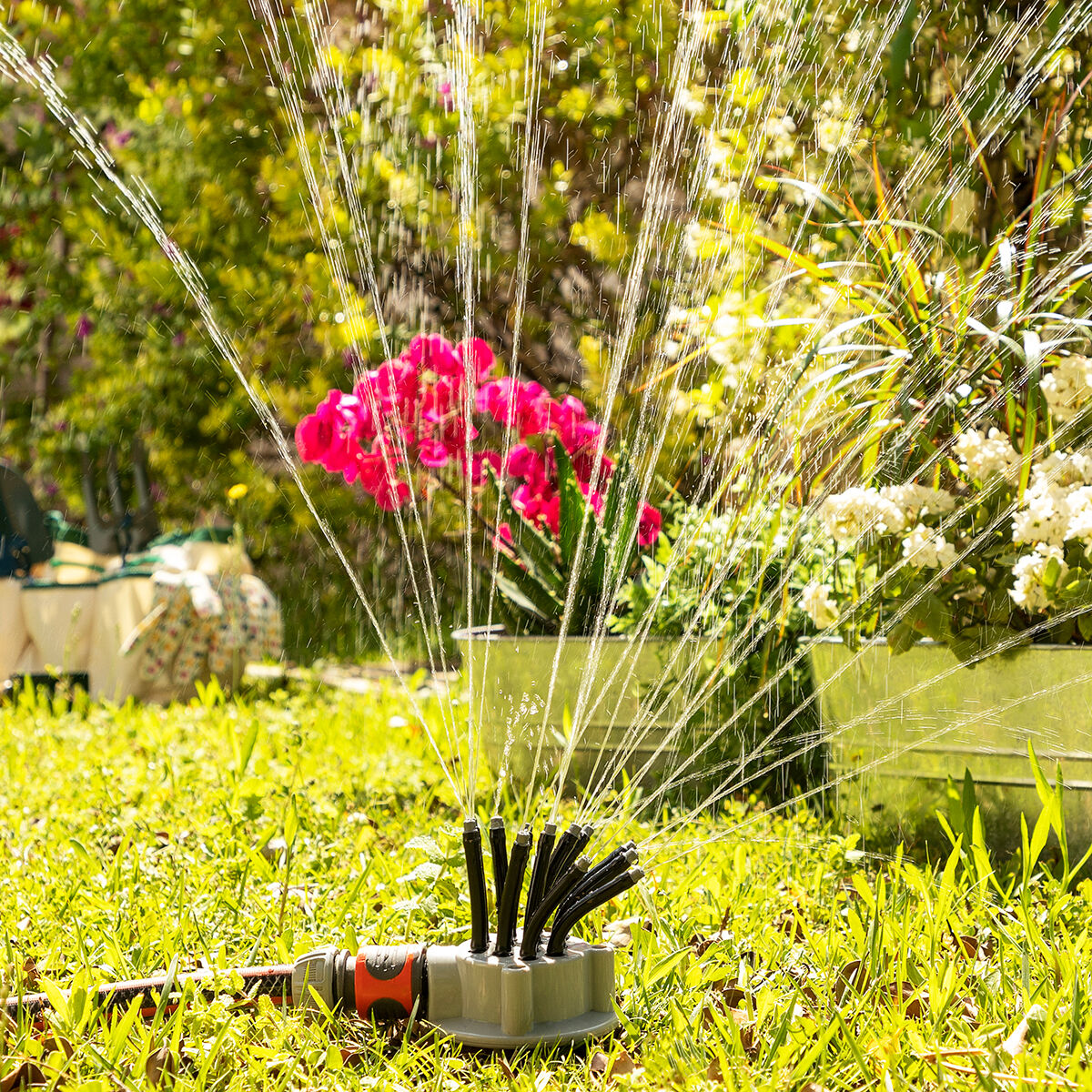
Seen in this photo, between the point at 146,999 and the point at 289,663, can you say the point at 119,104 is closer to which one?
the point at 289,663

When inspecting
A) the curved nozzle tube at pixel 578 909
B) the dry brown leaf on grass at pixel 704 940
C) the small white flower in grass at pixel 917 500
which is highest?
the small white flower in grass at pixel 917 500

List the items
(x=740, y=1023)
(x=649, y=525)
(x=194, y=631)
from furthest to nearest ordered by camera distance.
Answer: (x=194, y=631) → (x=649, y=525) → (x=740, y=1023)

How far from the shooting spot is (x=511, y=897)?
3.41 ft

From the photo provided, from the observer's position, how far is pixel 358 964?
1.08m

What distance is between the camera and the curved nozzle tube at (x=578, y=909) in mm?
1031

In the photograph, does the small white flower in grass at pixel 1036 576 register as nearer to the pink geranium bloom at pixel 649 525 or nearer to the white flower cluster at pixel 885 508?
the white flower cluster at pixel 885 508

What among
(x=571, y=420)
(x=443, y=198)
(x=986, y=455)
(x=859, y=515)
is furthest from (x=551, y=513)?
(x=443, y=198)

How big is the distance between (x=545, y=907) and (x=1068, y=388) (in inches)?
41.3

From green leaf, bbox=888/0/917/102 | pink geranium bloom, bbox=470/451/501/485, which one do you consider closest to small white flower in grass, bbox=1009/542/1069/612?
green leaf, bbox=888/0/917/102

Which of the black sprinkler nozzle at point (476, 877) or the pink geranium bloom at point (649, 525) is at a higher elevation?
the pink geranium bloom at point (649, 525)

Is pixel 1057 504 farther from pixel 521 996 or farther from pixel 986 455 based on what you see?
pixel 521 996

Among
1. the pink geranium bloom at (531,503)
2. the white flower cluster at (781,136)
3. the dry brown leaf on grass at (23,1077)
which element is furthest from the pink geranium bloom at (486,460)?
the dry brown leaf on grass at (23,1077)

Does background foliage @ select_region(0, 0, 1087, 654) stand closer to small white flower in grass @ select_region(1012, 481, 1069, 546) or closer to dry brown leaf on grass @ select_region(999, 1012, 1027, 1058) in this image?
small white flower in grass @ select_region(1012, 481, 1069, 546)

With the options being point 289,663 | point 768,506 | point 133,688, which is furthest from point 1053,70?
point 289,663
